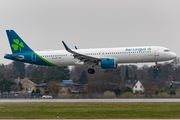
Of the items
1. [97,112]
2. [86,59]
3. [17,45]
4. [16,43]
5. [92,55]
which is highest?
[16,43]

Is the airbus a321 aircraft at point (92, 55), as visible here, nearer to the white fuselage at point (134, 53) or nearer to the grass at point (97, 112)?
the white fuselage at point (134, 53)

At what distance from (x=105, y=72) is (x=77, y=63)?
133 ft

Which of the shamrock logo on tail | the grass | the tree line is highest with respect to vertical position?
the shamrock logo on tail

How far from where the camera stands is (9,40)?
60562mm

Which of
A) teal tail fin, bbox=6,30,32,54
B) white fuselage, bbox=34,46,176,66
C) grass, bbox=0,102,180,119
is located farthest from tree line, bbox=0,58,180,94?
grass, bbox=0,102,180,119

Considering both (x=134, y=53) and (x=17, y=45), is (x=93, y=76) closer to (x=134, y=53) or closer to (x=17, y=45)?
(x=17, y=45)

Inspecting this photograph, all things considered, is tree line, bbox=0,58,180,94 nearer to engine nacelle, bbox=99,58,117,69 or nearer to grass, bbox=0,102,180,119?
engine nacelle, bbox=99,58,117,69

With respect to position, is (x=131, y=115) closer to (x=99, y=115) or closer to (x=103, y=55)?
(x=99, y=115)

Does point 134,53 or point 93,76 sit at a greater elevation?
point 134,53

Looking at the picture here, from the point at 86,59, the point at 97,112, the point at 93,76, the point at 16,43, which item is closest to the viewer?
the point at 97,112

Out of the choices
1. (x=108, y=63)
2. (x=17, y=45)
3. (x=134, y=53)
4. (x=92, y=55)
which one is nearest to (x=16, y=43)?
(x=17, y=45)

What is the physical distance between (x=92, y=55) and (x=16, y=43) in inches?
456

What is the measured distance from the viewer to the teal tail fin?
5881 centimetres

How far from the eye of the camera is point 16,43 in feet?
195
